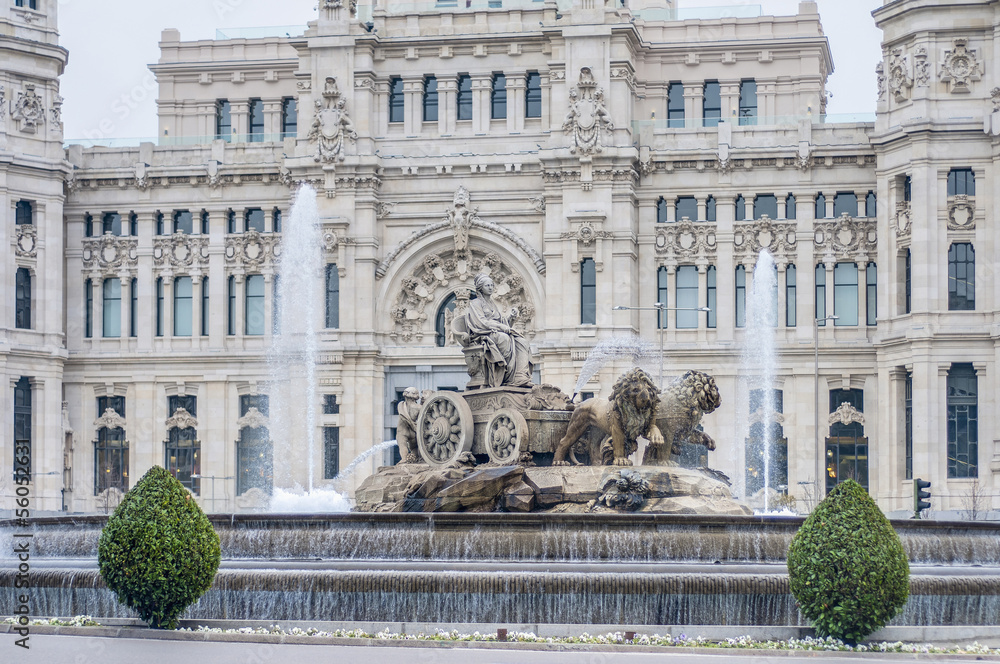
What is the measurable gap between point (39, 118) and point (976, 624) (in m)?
59.7

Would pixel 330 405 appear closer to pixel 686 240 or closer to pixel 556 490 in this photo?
pixel 686 240

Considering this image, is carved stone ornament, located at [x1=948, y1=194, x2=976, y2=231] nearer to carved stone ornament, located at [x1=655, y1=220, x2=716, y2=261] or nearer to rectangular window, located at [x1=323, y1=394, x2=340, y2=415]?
carved stone ornament, located at [x1=655, y1=220, x2=716, y2=261]

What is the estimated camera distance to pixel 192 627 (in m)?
24.2

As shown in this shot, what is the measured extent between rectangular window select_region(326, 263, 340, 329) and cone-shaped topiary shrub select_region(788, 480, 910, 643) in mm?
53851

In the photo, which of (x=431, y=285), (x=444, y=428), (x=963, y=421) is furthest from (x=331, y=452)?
(x=444, y=428)

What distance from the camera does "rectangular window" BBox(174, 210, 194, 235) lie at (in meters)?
79.5

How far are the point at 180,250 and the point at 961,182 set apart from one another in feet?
119

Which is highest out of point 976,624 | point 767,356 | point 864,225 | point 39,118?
point 39,118

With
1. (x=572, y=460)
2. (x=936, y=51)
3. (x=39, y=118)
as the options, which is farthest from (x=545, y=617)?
(x=39, y=118)

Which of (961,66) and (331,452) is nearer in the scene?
(961,66)

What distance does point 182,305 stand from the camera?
79.8 meters

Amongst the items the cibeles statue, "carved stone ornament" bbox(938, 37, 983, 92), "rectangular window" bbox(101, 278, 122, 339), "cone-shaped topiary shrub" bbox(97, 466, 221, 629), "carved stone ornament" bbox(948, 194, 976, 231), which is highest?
"carved stone ornament" bbox(938, 37, 983, 92)

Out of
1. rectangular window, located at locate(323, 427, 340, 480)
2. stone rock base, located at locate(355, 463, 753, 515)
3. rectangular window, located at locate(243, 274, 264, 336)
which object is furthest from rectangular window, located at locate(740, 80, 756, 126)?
stone rock base, located at locate(355, 463, 753, 515)

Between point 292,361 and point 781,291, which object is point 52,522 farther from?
point 781,291
